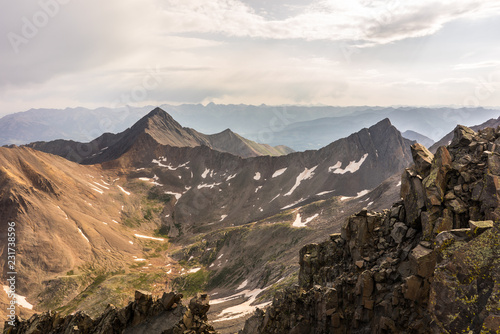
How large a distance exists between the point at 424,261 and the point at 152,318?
23.3 metres

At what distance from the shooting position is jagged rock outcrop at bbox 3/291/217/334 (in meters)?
24.6

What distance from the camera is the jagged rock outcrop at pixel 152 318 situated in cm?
2458

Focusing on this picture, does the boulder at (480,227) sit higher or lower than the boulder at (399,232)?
higher

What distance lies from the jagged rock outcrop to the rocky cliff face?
913 cm

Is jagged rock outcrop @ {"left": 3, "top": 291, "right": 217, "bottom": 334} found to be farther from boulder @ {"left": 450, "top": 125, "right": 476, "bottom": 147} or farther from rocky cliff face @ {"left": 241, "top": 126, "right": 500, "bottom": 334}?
boulder @ {"left": 450, "top": 125, "right": 476, "bottom": 147}

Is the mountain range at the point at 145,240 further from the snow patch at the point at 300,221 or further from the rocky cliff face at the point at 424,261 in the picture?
the rocky cliff face at the point at 424,261

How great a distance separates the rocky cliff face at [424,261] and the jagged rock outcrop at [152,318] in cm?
913

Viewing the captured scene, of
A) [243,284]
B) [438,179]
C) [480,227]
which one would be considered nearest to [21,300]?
[243,284]

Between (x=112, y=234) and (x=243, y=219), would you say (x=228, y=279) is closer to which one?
(x=243, y=219)

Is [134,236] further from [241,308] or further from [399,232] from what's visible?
[399,232]

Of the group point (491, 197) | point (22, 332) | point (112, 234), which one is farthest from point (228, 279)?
point (491, 197)

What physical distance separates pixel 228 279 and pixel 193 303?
98.2 m

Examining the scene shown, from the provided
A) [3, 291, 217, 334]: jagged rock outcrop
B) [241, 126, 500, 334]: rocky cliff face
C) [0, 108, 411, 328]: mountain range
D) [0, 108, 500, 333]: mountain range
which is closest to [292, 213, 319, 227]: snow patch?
[0, 108, 411, 328]: mountain range

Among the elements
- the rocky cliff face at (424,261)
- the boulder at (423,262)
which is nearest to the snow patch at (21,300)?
the rocky cliff face at (424,261)
